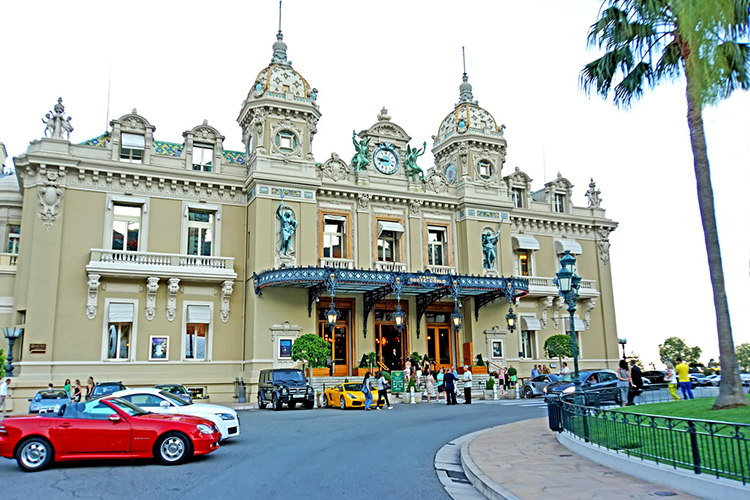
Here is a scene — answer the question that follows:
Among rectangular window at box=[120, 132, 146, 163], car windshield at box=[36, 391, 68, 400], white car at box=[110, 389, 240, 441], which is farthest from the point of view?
rectangular window at box=[120, 132, 146, 163]

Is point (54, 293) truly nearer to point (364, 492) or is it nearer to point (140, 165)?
point (140, 165)

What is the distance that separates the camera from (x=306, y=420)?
2034 centimetres

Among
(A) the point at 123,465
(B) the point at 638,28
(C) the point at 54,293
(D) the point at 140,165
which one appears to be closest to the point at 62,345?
(C) the point at 54,293

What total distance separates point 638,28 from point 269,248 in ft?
69.3

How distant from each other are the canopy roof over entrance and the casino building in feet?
0.30

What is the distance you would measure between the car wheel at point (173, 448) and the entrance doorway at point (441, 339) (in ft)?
84.6

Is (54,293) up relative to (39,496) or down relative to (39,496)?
up

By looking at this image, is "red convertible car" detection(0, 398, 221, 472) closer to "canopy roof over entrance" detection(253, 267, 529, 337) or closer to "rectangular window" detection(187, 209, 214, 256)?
"canopy roof over entrance" detection(253, 267, 529, 337)

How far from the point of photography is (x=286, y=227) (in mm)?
32969

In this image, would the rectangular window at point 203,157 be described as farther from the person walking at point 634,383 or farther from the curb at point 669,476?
the curb at point 669,476

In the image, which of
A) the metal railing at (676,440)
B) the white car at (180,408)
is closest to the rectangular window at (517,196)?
the white car at (180,408)

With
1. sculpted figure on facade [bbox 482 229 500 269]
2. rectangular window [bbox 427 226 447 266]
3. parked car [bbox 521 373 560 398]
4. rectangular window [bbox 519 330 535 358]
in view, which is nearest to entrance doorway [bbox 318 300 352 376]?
rectangular window [bbox 427 226 447 266]

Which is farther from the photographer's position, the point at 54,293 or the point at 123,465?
the point at 54,293

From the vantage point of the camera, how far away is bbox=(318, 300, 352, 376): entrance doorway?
34.3 metres
